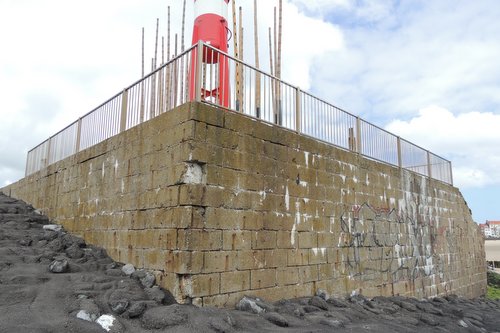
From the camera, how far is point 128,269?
20.5 feet

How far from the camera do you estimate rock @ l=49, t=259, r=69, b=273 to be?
6184mm

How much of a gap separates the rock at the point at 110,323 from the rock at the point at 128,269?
145 cm

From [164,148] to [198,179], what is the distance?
2.91 feet

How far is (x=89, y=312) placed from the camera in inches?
186

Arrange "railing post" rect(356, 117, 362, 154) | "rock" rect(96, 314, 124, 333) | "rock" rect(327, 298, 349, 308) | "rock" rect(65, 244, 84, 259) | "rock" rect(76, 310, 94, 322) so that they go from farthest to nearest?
"railing post" rect(356, 117, 362, 154), "rock" rect(327, 298, 349, 308), "rock" rect(65, 244, 84, 259), "rock" rect(76, 310, 94, 322), "rock" rect(96, 314, 124, 333)

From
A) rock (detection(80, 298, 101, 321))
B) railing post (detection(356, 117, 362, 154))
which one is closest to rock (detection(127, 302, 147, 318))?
rock (detection(80, 298, 101, 321))

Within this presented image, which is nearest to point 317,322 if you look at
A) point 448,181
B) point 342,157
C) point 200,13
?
point 342,157

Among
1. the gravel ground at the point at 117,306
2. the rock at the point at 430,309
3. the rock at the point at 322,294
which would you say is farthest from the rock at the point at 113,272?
the rock at the point at 430,309

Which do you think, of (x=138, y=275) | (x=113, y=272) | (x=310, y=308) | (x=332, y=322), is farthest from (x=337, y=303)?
(x=113, y=272)

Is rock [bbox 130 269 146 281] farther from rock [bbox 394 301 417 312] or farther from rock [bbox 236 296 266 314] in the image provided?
rock [bbox 394 301 417 312]

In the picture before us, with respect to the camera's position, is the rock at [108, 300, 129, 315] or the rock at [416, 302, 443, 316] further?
the rock at [416, 302, 443, 316]

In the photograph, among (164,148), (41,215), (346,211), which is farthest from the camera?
(41,215)

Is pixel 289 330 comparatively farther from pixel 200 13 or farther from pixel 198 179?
pixel 200 13

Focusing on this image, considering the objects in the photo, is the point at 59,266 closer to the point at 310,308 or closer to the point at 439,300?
the point at 310,308
